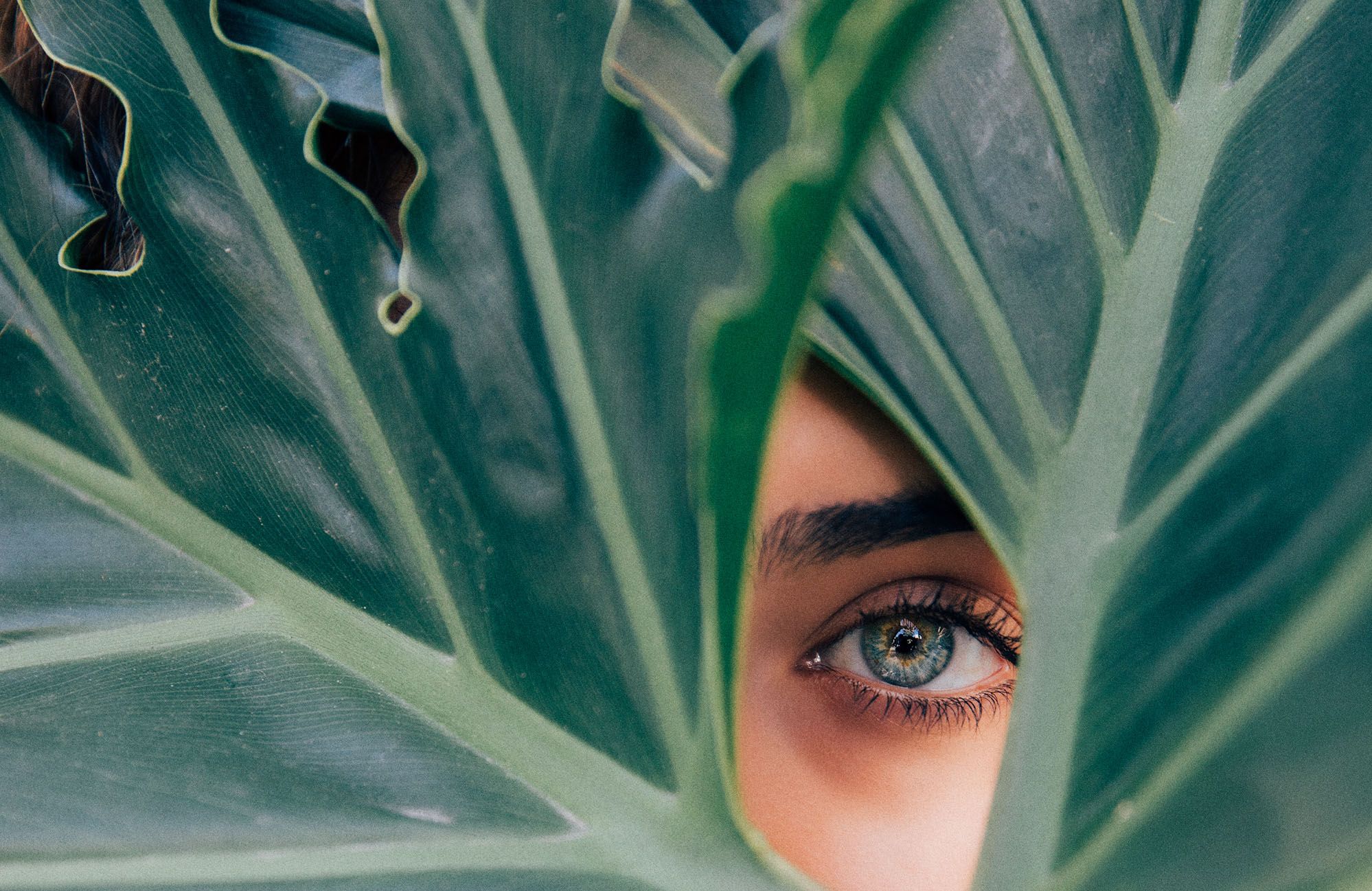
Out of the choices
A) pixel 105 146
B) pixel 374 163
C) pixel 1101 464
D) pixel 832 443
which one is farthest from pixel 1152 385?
pixel 105 146

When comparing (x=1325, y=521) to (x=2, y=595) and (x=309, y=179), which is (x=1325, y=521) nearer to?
(x=309, y=179)

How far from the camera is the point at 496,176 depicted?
16.5 inches

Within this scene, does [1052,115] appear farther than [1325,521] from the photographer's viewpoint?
Yes

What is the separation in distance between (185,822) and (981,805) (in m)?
0.52

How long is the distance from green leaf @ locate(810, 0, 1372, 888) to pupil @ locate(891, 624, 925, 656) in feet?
0.92

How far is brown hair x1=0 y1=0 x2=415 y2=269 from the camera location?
0.69 meters

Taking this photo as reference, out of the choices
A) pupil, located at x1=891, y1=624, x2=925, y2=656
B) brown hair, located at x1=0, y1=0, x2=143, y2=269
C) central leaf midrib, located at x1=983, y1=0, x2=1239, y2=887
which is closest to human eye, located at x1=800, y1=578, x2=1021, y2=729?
pupil, located at x1=891, y1=624, x2=925, y2=656

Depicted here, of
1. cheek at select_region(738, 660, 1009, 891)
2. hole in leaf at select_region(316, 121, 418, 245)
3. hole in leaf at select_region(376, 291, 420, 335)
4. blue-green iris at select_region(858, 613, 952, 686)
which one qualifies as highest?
hole in leaf at select_region(316, 121, 418, 245)

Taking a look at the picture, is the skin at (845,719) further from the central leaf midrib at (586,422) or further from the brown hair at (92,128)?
the brown hair at (92,128)

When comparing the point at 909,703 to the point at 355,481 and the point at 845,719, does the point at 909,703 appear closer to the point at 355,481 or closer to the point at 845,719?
the point at 845,719

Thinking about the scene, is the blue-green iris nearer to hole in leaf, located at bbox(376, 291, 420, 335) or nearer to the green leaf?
the green leaf

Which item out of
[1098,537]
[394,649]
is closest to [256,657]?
[394,649]

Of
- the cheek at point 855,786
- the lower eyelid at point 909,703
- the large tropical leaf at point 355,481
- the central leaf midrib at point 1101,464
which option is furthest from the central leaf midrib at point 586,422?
the lower eyelid at point 909,703

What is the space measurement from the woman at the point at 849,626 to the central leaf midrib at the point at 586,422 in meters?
0.21
